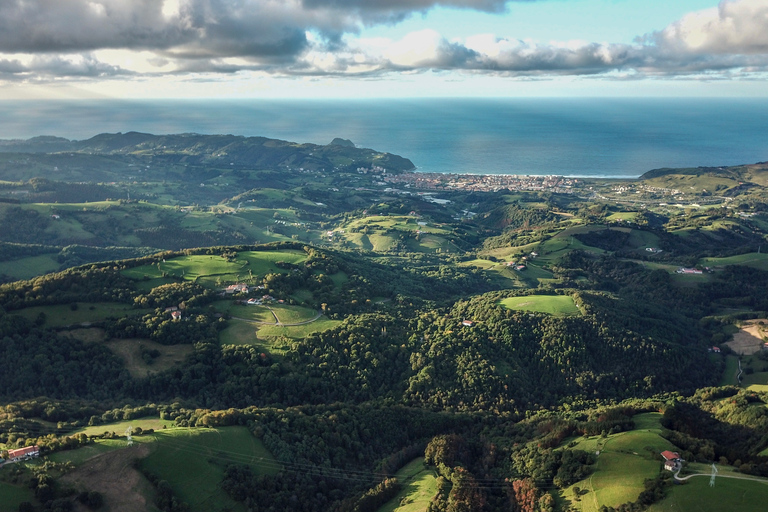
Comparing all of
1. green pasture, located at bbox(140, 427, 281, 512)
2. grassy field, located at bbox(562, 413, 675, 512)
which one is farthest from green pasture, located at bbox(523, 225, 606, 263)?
green pasture, located at bbox(140, 427, 281, 512)

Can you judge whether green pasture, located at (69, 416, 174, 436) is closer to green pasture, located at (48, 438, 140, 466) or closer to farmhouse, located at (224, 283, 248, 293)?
green pasture, located at (48, 438, 140, 466)

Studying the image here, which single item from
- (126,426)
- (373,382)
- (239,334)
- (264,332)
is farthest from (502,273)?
(126,426)

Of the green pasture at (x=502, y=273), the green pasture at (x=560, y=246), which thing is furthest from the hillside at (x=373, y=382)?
the green pasture at (x=560, y=246)

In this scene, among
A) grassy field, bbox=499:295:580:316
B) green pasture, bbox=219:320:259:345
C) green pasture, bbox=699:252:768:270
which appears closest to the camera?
green pasture, bbox=219:320:259:345

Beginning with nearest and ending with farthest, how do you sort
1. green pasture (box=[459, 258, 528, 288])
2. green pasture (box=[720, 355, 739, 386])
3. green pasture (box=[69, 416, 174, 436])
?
green pasture (box=[69, 416, 174, 436]), green pasture (box=[720, 355, 739, 386]), green pasture (box=[459, 258, 528, 288])

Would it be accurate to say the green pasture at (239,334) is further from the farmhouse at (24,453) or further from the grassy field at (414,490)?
the farmhouse at (24,453)

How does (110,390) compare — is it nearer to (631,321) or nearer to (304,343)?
(304,343)
